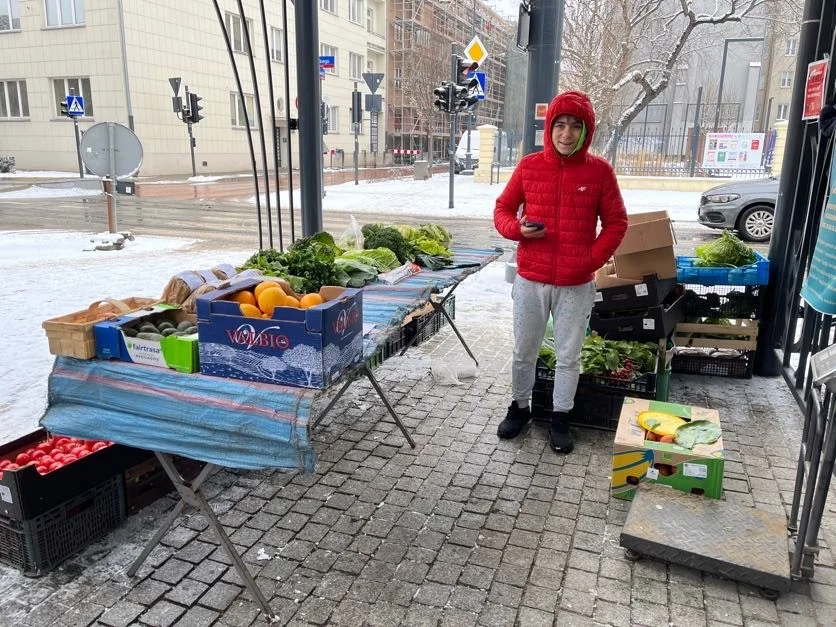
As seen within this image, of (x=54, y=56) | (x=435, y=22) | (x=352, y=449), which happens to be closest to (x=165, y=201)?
(x=54, y=56)

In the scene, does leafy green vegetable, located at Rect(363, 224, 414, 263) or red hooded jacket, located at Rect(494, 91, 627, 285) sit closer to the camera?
red hooded jacket, located at Rect(494, 91, 627, 285)

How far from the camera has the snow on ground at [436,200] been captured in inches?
715

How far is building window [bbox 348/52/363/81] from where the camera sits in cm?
4244

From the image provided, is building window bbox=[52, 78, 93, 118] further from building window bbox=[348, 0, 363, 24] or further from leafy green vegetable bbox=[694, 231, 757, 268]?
leafy green vegetable bbox=[694, 231, 757, 268]

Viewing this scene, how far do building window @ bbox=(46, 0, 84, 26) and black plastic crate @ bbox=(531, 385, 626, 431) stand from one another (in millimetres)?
31484

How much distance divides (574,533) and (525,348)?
126cm

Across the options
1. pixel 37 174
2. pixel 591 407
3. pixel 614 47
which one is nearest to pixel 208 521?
pixel 591 407

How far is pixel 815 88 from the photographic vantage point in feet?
14.6

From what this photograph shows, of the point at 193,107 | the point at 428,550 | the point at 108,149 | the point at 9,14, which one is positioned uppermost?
the point at 9,14

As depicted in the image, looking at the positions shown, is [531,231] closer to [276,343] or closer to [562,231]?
[562,231]

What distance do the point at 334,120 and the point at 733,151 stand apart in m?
26.4

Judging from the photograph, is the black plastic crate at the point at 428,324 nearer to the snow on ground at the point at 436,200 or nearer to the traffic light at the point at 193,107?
the snow on ground at the point at 436,200

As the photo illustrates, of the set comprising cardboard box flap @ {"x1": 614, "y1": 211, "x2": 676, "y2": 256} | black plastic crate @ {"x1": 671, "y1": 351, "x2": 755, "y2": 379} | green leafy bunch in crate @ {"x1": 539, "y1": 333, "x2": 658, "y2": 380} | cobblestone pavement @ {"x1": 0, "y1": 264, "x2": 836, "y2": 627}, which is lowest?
cobblestone pavement @ {"x1": 0, "y1": 264, "x2": 836, "y2": 627}

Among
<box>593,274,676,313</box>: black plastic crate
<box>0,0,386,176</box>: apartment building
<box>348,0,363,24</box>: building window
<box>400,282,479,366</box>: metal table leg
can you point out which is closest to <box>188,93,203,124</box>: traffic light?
<box>0,0,386,176</box>: apartment building
